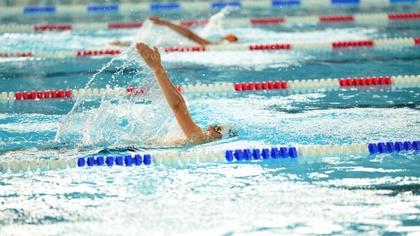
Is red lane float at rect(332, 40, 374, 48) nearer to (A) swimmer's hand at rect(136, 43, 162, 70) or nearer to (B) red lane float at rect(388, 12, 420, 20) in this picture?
(B) red lane float at rect(388, 12, 420, 20)

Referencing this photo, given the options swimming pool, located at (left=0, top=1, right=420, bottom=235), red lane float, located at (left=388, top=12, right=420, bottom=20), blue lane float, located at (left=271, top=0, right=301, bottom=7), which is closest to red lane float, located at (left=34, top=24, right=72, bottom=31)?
swimming pool, located at (left=0, top=1, right=420, bottom=235)

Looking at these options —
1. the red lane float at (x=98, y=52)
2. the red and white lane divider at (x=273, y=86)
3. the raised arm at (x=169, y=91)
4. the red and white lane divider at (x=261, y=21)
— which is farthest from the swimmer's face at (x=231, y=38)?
the raised arm at (x=169, y=91)

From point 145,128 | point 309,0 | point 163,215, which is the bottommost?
point 163,215

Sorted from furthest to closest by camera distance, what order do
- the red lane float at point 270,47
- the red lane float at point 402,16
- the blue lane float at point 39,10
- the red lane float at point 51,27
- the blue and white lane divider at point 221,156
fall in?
1. the blue lane float at point 39,10
2. the red lane float at point 402,16
3. the red lane float at point 51,27
4. the red lane float at point 270,47
5. the blue and white lane divider at point 221,156

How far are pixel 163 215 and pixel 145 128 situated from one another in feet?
4.49

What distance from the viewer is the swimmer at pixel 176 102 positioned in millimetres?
4649

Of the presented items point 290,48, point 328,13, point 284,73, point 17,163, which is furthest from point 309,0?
point 17,163

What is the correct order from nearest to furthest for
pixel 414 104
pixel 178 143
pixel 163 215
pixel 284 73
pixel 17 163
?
pixel 163 215
pixel 17 163
pixel 178 143
pixel 414 104
pixel 284 73

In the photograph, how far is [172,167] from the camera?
4508 mm

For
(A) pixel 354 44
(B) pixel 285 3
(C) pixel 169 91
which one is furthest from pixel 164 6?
(C) pixel 169 91

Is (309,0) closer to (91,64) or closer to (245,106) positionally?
(91,64)

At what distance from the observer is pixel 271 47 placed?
7926mm

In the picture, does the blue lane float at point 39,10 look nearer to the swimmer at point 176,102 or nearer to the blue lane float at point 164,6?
the blue lane float at point 164,6

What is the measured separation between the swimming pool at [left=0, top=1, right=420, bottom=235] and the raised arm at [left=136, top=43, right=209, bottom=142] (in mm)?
119
